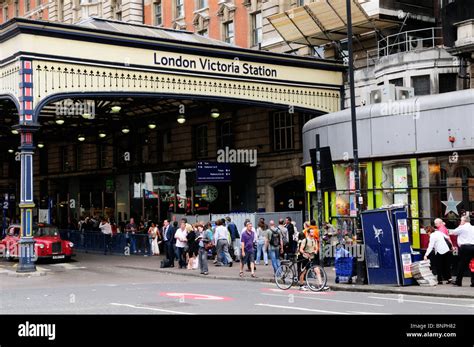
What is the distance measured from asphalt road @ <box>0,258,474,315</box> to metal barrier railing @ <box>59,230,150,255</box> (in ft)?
32.4

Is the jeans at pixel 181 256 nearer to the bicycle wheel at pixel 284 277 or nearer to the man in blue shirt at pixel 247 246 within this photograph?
the man in blue shirt at pixel 247 246

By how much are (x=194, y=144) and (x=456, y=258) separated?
883 inches

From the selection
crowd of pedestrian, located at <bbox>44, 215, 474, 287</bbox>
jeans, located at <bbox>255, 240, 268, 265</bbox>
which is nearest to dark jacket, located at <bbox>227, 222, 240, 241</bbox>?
crowd of pedestrian, located at <bbox>44, 215, 474, 287</bbox>

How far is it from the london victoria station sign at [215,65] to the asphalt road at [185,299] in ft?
29.2

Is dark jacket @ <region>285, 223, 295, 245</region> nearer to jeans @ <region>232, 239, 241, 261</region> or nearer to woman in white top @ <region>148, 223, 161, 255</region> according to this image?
jeans @ <region>232, 239, 241, 261</region>

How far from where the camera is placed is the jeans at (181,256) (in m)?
27.3

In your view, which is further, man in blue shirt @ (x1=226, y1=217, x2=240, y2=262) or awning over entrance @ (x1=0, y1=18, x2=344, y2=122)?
man in blue shirt @ (x1=226, y1=217, x2=240, y2=262)

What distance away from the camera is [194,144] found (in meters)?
42.2

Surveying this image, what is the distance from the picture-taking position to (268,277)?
23.5 m

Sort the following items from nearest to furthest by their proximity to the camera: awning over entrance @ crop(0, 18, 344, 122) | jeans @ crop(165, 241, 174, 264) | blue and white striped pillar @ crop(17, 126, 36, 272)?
1. blue and white striped pillar @ crop(17, 126, 36, 272)
2. awning over entrance @ crop(0, 18, 344, 122)
3. jeans @ crop(165, 241, 174, 264)

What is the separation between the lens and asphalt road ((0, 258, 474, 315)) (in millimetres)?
14820

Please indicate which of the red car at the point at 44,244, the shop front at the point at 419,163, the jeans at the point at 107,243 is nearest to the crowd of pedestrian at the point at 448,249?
the shop front at the point at 419,163

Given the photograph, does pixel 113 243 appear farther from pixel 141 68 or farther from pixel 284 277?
pixel 284 277

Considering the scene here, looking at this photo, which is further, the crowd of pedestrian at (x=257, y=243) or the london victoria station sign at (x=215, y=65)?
the london victoria station sign at (x=215, y=65)
